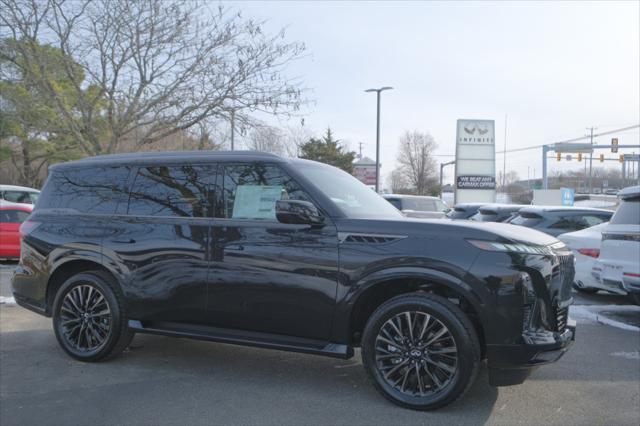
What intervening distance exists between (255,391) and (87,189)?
8.43 feet

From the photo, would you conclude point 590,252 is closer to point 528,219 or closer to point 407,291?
point 528,219

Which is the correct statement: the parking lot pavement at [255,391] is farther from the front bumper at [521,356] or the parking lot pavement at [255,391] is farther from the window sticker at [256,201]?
the window sticker at [256,201]

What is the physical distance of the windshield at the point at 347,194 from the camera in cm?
458

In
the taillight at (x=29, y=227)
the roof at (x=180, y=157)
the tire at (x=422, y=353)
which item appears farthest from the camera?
the taillight at (x=29, y=227)

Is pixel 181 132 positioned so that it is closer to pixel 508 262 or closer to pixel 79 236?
pixel 79 236

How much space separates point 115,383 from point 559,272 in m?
3.60

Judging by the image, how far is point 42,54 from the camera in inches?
663

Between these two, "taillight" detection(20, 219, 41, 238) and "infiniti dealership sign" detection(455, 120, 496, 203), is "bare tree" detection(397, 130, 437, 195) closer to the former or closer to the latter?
"infiniti dealership sign" detection(455, 120, 496, 203)

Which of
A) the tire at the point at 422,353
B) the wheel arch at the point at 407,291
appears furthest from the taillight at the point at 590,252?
the tire at the point at 422,353

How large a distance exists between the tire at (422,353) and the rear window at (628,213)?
3.94 metres

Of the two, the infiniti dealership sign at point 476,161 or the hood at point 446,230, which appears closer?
the hood at point 446,230

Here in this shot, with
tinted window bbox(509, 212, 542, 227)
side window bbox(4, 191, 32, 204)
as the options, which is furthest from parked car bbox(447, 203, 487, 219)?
side window bbox(4, 191, 32, 204)

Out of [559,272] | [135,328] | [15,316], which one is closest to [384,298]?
[559,272]

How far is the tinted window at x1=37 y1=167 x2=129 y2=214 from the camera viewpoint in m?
5.28
